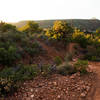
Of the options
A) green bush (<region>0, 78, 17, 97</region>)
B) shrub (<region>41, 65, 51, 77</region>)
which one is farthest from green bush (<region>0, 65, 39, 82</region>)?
green bush (<region>0, 78, 17, 97</region>)

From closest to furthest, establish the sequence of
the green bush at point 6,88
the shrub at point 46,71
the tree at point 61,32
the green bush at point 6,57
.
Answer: the green bush at point 6,88 → the shrub at point 46,71 → the green bush at point 6,57 → the tree at point 61,32

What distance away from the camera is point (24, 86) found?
3127 mm

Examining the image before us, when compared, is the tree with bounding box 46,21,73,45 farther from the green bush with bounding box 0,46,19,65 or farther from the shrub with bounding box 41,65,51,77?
the shrub with bounding box 41,65,51,77

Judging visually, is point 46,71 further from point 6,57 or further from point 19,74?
point 6,57

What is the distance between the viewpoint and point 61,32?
10.8 m

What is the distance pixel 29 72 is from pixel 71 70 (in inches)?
69.3

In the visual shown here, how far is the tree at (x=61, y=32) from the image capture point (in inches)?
417

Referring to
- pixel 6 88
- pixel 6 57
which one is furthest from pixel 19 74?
pixel 6 57

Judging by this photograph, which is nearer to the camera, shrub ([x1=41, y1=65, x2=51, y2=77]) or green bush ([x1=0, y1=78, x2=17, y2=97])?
green bush ([x1=0, y1=78, x2=17, y2=97])

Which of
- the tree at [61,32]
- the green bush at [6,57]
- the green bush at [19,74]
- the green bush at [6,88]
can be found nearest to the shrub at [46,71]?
the green bush at [19,74]

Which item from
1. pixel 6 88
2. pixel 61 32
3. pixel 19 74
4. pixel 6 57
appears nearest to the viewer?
pixel 6 88

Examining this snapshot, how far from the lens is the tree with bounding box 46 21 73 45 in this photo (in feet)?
34.7

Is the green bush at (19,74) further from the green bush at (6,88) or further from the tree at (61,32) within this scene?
the tree at (61,32)

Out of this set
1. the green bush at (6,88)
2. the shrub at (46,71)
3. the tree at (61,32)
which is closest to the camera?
the green bush at (6,88)
